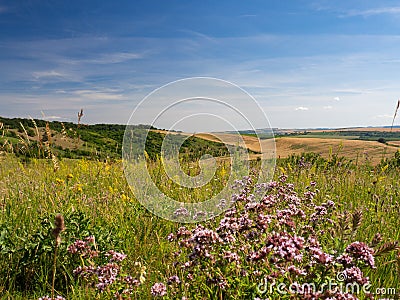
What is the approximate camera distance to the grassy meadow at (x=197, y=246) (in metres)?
2.09

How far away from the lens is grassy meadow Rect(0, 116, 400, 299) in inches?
82.2

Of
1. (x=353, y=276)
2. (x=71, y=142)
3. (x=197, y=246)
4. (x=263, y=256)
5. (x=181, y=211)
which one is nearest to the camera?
(x=353, y=276)

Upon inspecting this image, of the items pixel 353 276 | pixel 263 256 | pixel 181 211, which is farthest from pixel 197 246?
pixel 181 211

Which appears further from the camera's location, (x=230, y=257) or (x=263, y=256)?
(x=230, y=257)

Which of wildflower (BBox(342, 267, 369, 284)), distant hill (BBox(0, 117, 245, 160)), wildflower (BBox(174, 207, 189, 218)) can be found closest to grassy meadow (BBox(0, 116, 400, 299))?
wildflower (BBox(342, 267, 369, 284))

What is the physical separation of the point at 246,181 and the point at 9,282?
2.61m

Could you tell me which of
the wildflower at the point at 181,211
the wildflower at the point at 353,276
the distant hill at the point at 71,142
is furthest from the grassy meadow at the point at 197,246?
the distant hill at the point at 71,142

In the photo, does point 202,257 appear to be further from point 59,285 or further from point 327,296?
point 59,285

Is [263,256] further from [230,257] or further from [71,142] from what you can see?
[71,142]

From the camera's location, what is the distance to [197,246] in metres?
2.24

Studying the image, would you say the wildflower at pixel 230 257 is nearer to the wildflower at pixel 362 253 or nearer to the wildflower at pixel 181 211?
the wildflower at pixel 362 253

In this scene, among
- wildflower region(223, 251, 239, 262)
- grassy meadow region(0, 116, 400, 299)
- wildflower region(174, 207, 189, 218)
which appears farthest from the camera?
wildflower region(174, 207, 189, 218)

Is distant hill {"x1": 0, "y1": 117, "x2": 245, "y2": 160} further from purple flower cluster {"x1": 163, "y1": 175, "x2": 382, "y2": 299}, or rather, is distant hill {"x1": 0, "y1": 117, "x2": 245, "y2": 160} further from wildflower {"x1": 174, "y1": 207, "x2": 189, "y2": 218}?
purple flower cluster {"x1": 163, "y1": 175, "x2": 382, "y2": 299}

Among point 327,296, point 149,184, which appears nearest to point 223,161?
point 149,184
